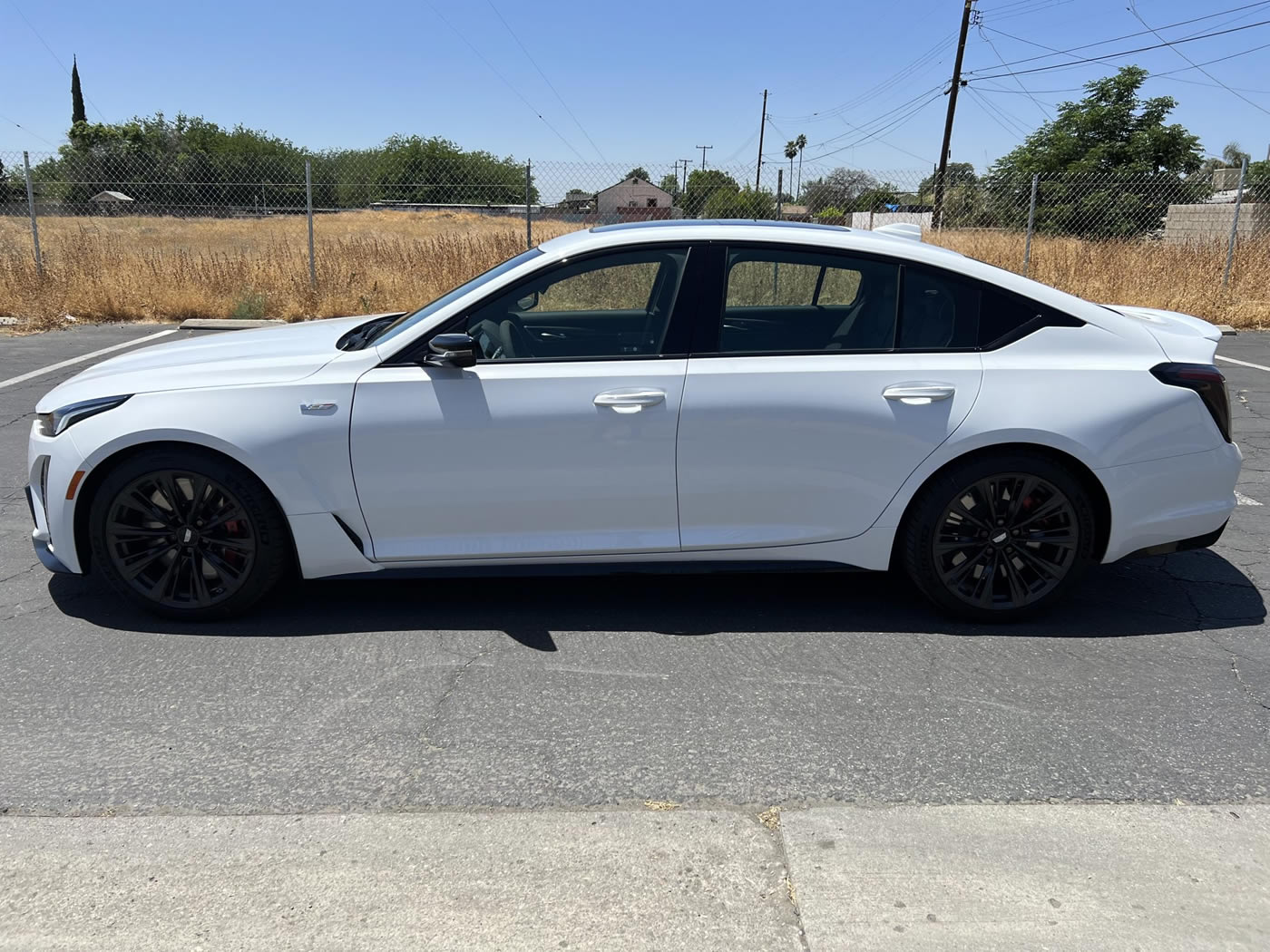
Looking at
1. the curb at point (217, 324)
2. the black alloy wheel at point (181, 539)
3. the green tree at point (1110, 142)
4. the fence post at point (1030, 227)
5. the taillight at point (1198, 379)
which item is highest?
the green tree at point (1110, 142)

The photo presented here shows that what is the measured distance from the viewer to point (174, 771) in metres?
3.02

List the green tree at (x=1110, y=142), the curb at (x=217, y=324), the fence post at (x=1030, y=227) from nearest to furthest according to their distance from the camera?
the curb at (x=217, y=324), the fence post at (x=1030, y=227), the green tree at (x=1110, y=142)

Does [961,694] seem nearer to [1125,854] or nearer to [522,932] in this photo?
[1125,854]

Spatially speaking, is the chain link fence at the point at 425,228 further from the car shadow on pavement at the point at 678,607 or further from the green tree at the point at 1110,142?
the green tree at the point at 1110,142

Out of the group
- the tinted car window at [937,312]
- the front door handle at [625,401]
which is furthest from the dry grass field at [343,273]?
the tinted car window at [937,312]

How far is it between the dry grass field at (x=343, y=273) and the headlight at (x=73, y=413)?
31.2 feet

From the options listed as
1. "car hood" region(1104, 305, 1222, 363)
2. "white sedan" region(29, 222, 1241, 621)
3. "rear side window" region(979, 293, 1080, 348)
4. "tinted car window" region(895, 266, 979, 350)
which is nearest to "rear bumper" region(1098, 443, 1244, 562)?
"white sedan" region(29, 222, 1241, 621)

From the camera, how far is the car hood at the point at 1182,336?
158 inches

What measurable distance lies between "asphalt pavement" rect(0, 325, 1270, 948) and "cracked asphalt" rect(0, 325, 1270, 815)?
11 millimetres

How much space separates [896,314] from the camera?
13.2 ft

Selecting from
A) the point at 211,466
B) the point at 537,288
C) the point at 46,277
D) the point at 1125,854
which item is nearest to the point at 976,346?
the point at 537,288

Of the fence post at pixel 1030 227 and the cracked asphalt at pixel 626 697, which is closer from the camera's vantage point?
the cracked asphalt at pixel 626 697

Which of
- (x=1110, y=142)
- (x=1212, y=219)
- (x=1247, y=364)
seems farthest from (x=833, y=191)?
(x=1110, y=142)

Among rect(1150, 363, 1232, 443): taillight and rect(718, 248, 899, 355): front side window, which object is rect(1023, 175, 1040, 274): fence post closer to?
rect(1150, 363, 1232, 443): taillight
